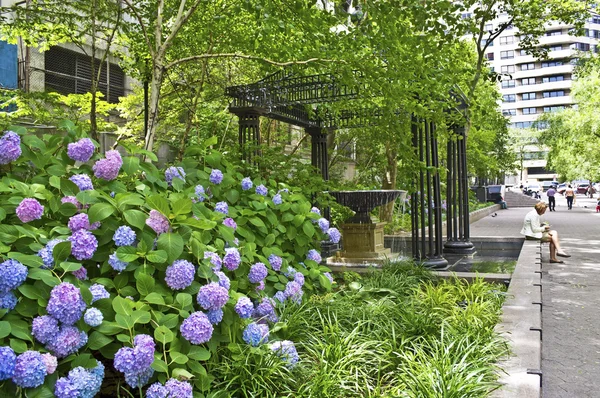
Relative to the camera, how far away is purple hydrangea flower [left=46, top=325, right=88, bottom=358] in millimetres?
2084

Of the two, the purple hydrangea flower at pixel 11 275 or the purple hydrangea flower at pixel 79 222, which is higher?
the purple hydrangea flower at pixel 79 222

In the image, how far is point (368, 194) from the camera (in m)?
9.27

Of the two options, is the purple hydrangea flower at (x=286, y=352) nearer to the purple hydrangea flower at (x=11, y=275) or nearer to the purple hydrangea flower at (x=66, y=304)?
the purple hydrangea flower at (x=66, y=304)

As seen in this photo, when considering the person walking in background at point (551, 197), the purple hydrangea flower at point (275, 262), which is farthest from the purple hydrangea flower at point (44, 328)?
the person walking in background at point (551, 197)

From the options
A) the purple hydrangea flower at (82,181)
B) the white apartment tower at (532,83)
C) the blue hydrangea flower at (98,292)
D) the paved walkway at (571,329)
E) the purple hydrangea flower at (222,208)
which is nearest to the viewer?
the blue hydrangea flower at (98,292)

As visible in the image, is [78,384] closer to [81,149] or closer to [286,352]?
[286,352]

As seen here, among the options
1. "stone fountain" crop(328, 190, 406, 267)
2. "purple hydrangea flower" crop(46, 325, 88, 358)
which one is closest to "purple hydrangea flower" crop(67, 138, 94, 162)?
"purple hydrangea flower" crop(46, 325, 88, 358)

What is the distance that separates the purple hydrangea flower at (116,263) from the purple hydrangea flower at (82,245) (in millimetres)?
90

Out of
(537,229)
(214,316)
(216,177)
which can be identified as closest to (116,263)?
(214,316)

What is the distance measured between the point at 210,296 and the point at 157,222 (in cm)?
45

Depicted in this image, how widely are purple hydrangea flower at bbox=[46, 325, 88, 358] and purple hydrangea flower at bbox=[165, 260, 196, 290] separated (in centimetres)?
46

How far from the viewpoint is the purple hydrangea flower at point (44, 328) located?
2059mm

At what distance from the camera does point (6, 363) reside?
189 centimetres

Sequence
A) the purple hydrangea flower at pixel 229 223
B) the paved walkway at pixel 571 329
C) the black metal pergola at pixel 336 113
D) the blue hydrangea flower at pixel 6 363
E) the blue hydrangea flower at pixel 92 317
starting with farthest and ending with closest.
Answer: the black metal pergola at pixel 336 113 < the paved walkway at pixel 571 329 < the purple hydrangea flower at pixel 229 223 < the blue hydrangea flower at pixel 92 317 < the blue hydrangea flower at pixel 6 363
